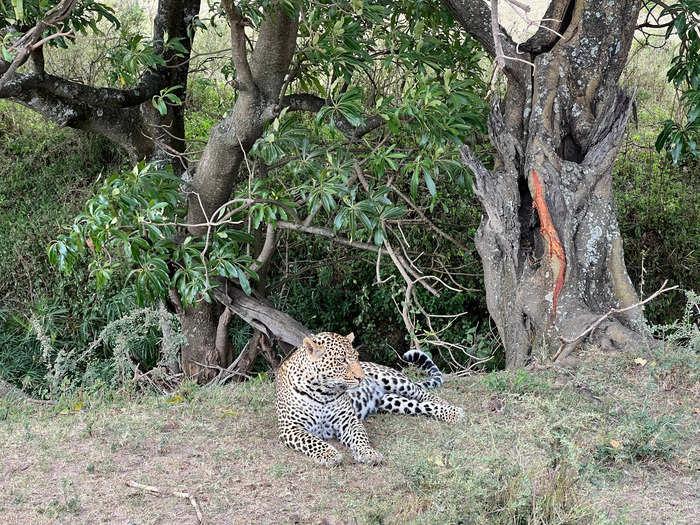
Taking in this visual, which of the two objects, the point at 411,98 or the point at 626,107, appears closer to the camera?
the point at 411,98

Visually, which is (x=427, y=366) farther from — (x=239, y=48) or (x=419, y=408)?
(x=239, y=48)

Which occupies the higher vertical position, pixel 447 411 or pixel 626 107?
pixel 626 107

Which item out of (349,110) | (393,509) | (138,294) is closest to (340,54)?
(349,110)

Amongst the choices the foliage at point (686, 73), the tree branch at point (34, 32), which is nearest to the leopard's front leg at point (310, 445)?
the tree branch at point (34, 32)

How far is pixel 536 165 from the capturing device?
6094 mm

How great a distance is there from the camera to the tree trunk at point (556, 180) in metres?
5.94

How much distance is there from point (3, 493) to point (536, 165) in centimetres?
422

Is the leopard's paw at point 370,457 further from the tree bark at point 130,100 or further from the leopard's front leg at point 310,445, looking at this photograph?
the tree bark at point 130,100

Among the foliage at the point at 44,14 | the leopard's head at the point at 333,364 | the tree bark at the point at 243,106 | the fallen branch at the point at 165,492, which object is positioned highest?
the foliage at the point at 44,14

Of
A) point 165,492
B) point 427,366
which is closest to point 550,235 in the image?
point 427,366

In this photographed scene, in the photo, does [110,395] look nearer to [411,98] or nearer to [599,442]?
[411,98]

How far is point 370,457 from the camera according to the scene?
13.5 feet

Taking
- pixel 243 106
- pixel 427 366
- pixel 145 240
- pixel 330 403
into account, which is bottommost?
pixel 427 366

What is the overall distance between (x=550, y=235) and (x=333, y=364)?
2.26m
